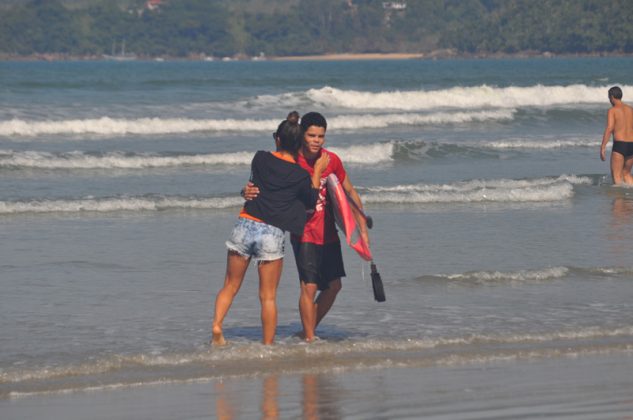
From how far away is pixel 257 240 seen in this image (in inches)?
280

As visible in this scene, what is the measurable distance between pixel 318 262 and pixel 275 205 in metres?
0.52

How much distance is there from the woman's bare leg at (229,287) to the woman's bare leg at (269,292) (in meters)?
0.12

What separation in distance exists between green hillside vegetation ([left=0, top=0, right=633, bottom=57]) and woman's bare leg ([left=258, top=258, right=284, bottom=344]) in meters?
137

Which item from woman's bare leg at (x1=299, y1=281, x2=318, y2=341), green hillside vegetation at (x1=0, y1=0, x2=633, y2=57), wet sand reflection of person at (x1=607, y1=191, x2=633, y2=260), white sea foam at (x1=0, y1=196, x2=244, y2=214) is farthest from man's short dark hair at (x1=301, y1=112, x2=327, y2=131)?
green hillside vegetation at (x1=0, y1=0, x2=633, y2=57)

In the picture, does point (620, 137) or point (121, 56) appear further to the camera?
point (121, 56)

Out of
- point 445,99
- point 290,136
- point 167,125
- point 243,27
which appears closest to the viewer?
point 290,136

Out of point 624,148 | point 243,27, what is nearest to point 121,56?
point 243,27

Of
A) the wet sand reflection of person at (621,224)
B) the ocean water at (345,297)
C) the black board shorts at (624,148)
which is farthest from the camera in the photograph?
the black board shorts at (624,148)

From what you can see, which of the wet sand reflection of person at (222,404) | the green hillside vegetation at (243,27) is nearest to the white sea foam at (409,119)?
the wet sand reflection of person at (222,404)

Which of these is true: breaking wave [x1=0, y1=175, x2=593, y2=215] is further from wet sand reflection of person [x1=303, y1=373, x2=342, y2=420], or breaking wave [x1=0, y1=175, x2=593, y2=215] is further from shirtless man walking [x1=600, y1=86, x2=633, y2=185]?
wet sand reflection of person [x1=303, y1=373, x2=342, y2=420]

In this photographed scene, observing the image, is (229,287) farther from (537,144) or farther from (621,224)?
(537,144)

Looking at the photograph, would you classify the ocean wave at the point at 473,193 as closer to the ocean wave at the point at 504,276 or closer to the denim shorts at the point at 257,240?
the ocean wave at the point at 504,276

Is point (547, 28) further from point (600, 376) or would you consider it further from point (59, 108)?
point (600, 376)

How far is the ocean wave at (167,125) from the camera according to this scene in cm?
2684
